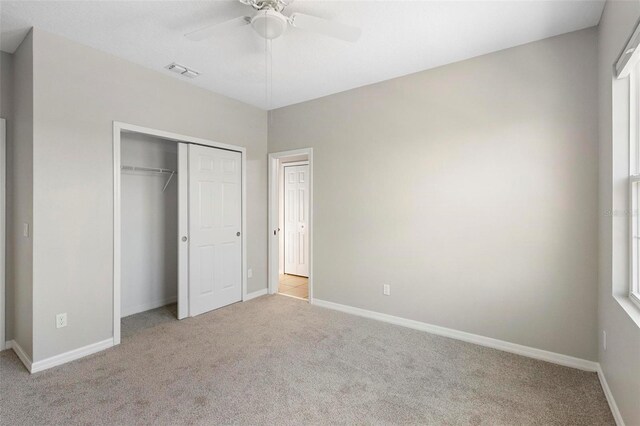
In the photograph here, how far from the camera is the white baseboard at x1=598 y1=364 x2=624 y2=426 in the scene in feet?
5.93

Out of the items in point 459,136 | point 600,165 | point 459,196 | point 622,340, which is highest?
point 459,136

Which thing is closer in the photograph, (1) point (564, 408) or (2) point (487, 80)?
(1) point (564, 408)

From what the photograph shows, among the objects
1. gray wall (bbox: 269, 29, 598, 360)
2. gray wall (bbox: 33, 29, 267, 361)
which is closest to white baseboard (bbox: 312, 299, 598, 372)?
gray wall (bbox: 269, 29, 598, 360)

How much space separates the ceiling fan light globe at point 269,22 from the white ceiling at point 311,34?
202 millimetres

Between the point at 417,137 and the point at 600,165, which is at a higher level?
the point at 417,137

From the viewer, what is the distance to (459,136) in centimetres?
297

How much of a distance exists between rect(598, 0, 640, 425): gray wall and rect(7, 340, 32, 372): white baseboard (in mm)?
3914

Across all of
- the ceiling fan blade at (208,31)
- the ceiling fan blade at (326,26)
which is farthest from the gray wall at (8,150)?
the ceiling fan blade at (326,26)

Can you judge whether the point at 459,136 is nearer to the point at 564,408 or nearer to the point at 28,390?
the point at 564,408

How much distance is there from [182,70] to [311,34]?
147 cm

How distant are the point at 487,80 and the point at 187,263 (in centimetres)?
357

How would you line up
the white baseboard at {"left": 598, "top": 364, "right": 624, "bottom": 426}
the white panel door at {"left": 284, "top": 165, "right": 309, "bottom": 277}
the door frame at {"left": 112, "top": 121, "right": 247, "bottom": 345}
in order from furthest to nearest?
the white panel door at {"left": 284, "top": 165, "right": 309, "bottom": 277}, the door frame at {"left": 112, "top": 121, "right": 247, "bottom": 345}, the white baseboard at {"left": 598, "top": 364, "right": 624, "bottom": 426}

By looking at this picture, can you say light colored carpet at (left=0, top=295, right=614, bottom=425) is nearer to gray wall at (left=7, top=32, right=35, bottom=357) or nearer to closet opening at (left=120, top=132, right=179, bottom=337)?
gray wall at (left=7, top=32, right=35, bottom=357)

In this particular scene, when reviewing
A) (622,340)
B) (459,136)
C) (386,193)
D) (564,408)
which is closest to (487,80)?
(459,136)
